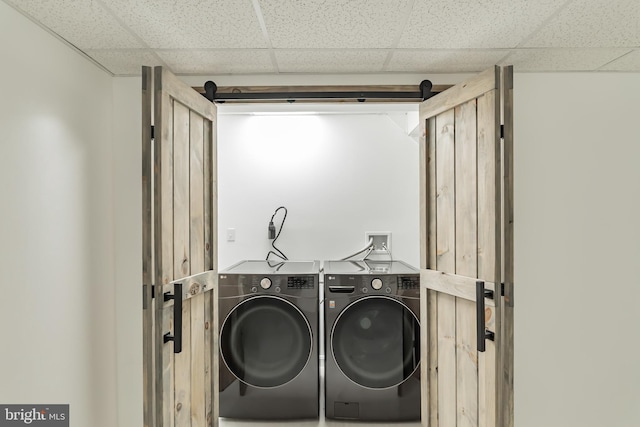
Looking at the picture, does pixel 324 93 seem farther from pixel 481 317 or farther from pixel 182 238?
pixel 481 317

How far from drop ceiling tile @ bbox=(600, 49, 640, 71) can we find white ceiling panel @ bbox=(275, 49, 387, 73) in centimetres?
119

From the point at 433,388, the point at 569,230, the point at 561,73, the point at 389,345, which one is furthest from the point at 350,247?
the point at 561,73

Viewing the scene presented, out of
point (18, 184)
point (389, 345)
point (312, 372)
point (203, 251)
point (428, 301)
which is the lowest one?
point (312, 372)

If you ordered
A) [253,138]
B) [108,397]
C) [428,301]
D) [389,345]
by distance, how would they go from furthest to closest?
[253,138]
[389,345]
[428,301]
[108,397]

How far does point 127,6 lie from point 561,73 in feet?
7.00

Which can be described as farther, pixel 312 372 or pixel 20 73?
pixel 312 372

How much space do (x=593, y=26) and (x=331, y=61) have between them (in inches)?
45.1

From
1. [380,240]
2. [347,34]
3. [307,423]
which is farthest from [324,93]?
[307,423]

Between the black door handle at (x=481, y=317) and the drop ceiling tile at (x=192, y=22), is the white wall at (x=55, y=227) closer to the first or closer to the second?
the drop ceiling tile at (x=192, y=22)

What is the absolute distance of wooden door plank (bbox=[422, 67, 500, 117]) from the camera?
1583mm

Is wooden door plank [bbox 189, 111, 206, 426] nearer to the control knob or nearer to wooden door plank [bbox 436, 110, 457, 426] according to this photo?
the control knob

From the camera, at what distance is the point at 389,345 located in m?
2.42

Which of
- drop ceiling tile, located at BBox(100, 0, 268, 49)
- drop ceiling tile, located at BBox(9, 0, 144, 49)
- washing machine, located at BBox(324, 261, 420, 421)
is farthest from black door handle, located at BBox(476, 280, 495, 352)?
drop ceiling tile, located at BBox(9, 0, 144, 49)

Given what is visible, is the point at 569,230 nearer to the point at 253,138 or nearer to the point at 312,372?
the point at 312,372
